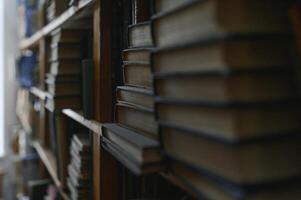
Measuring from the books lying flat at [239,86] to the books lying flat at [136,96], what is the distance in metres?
0.17

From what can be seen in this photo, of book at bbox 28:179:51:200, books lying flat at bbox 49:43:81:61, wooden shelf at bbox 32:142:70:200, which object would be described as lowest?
book at bbox 28:179:51:200

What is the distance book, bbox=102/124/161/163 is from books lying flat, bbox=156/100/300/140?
0.10m

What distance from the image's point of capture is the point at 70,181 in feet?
4.29

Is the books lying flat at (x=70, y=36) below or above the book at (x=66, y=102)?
above

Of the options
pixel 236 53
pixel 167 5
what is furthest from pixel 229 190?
pixel 167 5

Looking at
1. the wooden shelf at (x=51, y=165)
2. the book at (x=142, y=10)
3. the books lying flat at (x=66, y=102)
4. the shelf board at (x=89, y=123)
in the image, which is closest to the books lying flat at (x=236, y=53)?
the book at (x=142, y=10)

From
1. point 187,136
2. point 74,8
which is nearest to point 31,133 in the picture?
point 74,8

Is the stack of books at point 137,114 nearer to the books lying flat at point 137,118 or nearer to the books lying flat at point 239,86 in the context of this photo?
the books lying flat at point 137,118

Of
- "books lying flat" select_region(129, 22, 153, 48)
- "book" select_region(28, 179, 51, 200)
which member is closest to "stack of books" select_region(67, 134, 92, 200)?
"books lying flat" select_region(129, 22, 153, 48)

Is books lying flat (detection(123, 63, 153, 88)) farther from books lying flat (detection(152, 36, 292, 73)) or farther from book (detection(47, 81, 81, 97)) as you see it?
book (detection(47, 81, 81, 97))

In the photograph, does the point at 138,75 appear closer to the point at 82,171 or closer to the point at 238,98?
the point at 238,98

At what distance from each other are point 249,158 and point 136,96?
328 millimetres

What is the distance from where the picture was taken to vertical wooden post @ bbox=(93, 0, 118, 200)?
961mm

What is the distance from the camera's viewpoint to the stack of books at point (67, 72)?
4.23 feet
